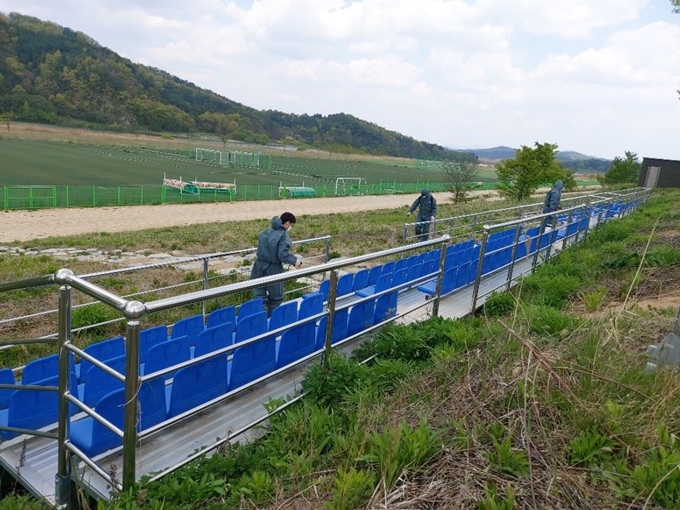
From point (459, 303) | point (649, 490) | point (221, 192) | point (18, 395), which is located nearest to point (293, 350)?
point (18, 395)

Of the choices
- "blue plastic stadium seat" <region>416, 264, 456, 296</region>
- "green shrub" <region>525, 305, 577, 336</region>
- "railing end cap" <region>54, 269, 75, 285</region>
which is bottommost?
"blue plastic stadium seat" <region>416, 264, 456, 296</region>

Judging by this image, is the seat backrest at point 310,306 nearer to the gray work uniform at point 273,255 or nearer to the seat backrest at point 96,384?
the seat backrest at point 96,384

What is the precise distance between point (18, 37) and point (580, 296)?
154 metres

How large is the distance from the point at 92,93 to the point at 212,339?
131893 mm

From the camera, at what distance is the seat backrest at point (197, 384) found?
318cm

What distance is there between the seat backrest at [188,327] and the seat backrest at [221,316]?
10 cm

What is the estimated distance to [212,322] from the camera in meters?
4.89

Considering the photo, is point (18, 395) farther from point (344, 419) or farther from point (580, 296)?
point (580, 296)

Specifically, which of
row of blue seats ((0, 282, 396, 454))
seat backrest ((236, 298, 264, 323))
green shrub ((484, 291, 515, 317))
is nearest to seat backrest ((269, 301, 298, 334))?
row of blue seats ((0, 282, 396, 454))

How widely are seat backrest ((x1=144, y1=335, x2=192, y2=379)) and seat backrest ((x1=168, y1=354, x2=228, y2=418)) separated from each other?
0.54 meters

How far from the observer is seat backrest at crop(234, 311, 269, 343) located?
4074 millimetres

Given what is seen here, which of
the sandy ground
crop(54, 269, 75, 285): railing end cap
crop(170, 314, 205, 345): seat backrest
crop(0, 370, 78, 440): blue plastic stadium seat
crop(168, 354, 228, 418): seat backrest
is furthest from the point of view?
the sandy ground

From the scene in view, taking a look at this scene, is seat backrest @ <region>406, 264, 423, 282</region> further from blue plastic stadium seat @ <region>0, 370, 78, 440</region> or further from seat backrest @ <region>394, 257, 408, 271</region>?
blue plastic stadium seat @ <region>0, 370, 78, 440</region>

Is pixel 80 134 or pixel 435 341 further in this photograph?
pixel 80 134
